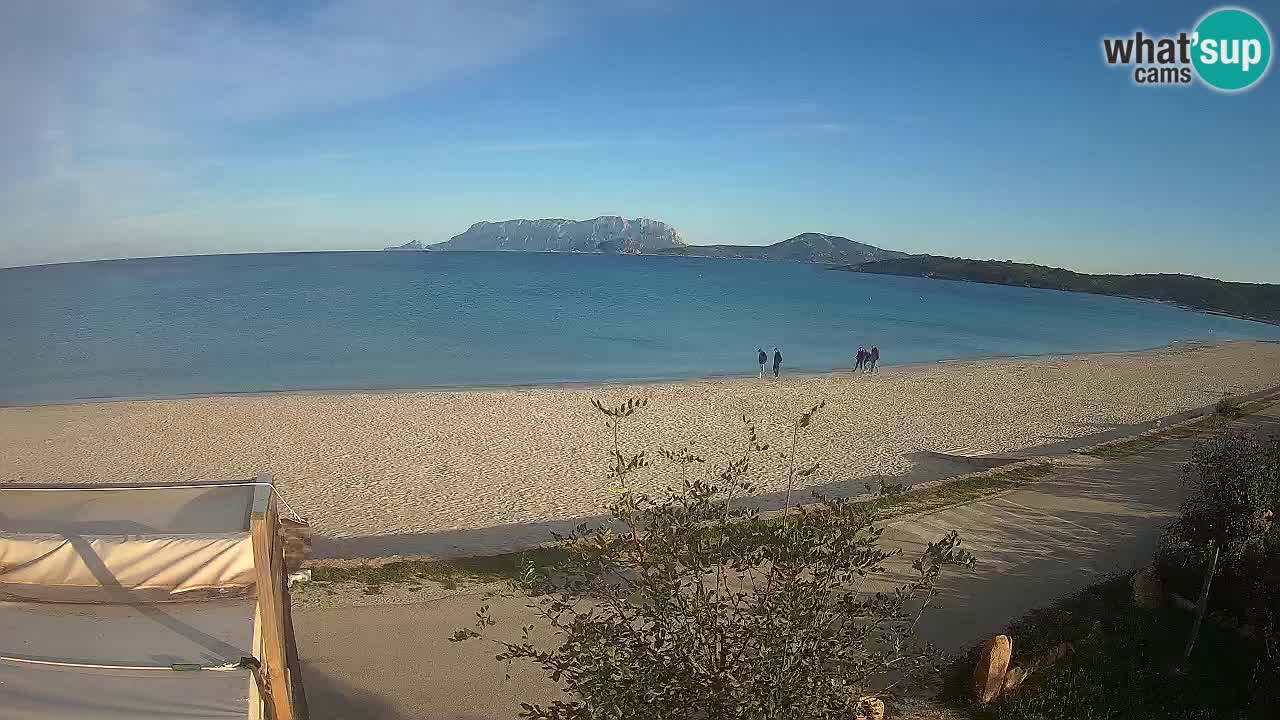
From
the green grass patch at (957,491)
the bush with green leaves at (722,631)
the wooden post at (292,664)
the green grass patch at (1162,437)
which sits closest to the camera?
the bush with green leaves at (722,631)

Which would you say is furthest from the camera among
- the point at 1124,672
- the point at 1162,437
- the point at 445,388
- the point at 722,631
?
the point at 445,388

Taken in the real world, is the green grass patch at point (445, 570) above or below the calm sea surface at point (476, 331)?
below

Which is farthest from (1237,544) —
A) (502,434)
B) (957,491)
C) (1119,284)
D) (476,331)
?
(1119,284)

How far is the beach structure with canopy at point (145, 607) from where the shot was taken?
3756 mm

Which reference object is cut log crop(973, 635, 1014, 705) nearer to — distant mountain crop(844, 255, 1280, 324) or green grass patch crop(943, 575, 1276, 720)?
green grass patch crop(943, 575, 1276, 720)

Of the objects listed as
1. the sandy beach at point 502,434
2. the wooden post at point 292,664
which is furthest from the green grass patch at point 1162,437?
the wooden post at point 292,664

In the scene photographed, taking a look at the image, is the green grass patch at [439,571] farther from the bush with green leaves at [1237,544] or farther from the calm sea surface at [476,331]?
the calm sea surface at [476,331]

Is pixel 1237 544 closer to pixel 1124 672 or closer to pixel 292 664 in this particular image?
pixel 1124 672

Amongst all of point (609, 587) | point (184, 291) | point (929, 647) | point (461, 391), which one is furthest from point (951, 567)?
point (184, 291)

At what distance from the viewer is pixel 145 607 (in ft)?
14.3

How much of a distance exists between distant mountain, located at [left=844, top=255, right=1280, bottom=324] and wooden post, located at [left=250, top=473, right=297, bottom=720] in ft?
309

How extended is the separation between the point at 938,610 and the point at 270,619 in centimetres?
682

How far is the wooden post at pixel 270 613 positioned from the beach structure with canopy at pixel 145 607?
0.01 metres

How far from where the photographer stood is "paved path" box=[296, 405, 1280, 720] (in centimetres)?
706
